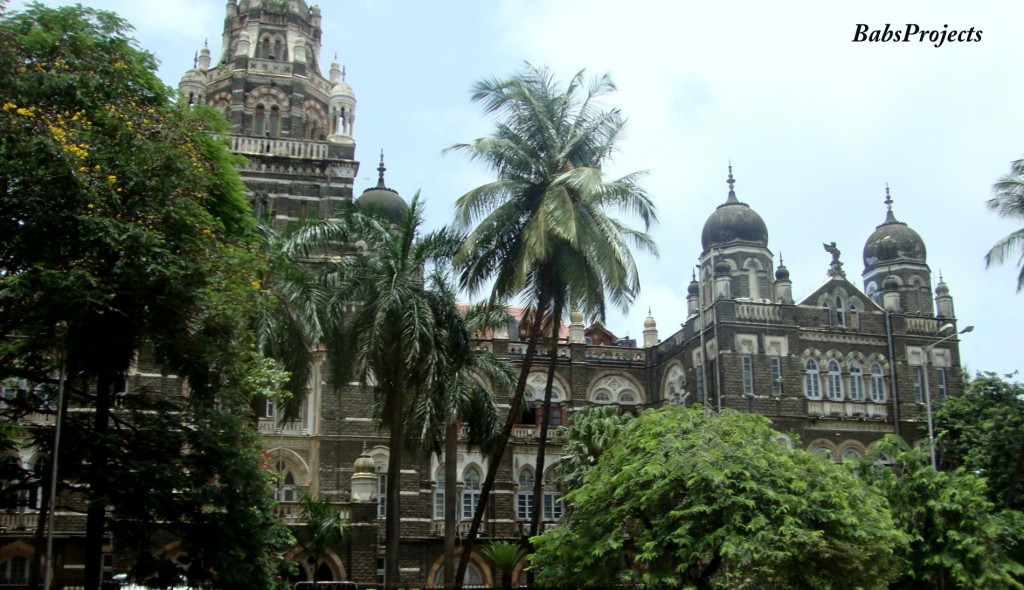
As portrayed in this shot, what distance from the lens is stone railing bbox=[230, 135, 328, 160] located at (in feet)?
135

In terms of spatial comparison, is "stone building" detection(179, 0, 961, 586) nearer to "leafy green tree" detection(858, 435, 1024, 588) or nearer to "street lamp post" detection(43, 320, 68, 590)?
"leafy green tree" detection(858, 435, 1024, 588)

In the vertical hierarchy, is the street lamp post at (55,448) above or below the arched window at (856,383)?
below

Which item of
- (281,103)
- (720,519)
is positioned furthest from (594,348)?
(720,519)

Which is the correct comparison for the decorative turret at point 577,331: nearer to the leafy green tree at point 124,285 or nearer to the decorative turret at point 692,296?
the decorative turret at point 692,296

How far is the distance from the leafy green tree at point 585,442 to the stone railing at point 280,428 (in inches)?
371

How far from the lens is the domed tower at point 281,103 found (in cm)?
4106

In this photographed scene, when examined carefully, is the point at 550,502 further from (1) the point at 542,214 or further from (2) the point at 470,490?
(1) the point at 542,214

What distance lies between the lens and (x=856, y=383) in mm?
44125

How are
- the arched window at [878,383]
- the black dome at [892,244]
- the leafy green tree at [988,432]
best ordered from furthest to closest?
the black dome at [892,244] → the arched window at [878,383] → the leafy green tree at [988,432]

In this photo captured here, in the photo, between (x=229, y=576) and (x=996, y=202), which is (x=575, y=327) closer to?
(x=996, y=202)

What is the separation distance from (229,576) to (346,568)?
1394 cm

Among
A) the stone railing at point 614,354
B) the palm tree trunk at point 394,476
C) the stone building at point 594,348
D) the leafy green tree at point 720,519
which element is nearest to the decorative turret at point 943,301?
the stone building at point 594,348

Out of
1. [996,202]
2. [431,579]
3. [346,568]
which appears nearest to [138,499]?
[346,568]

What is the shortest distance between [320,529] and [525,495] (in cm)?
1510
